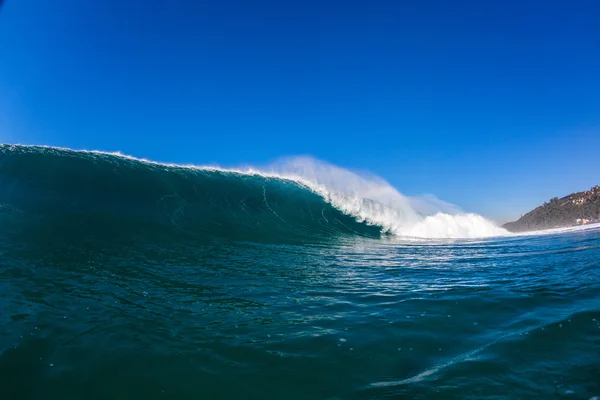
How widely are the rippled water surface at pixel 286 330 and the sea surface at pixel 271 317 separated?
20 millimetres

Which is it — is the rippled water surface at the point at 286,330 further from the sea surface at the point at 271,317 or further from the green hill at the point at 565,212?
the green hill at the point at 565,212

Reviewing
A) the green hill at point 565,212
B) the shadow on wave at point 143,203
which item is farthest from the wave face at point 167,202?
the green hill at point 565,212

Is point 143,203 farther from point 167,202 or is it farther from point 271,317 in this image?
point 271,317

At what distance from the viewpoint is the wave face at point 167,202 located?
10.4 metres

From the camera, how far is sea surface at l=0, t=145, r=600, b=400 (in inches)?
115

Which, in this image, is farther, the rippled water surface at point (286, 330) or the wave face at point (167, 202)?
the wave face at point (167, 202)

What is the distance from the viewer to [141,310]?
455 centimetres

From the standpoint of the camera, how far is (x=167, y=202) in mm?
13344

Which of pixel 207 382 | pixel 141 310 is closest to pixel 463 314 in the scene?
pixel 207 382

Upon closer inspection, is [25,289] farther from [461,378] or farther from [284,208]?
[284,208]

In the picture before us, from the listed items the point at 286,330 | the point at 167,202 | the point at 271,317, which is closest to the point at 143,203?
the point at 167,202

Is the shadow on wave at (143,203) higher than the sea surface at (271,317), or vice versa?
the shadow on wave at (143,203)

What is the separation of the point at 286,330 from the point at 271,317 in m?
0.49

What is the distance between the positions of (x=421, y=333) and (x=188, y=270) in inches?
191
